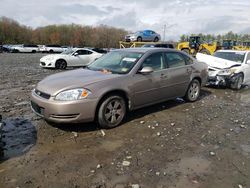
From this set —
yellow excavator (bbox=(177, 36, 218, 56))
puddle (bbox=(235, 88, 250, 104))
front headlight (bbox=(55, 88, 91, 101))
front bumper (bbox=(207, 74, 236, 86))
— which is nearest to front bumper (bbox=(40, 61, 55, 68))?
front bumper (bbox=(207, 74, 236, 86))

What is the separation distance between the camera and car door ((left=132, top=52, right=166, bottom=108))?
A: 559cm

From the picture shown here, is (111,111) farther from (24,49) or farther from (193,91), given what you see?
(24,49)

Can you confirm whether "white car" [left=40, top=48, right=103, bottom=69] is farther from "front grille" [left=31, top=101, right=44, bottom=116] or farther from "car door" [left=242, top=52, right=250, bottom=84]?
"front grille" [left=31, top=101, right=44, bottom=116]

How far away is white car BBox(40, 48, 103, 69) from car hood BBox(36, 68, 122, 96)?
10695mm

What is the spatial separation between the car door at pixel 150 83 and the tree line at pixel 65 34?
65.2 metres

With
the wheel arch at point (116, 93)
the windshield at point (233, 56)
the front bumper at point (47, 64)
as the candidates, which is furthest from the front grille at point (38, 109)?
the front bumper at point (47, 64)

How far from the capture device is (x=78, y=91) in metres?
4.78

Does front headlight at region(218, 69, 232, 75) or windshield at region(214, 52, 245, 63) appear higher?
windshield at region(214, 52, 245, 63)

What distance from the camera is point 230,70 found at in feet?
32.4

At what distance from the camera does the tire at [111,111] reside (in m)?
5.04

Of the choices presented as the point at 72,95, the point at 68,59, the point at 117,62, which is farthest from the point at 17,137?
the point at 68,59

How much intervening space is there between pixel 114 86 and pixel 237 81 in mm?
6687

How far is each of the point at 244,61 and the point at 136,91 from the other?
6895mm

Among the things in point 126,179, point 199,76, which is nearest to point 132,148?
point 126,179
